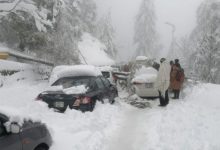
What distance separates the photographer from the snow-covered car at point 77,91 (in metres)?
11.1

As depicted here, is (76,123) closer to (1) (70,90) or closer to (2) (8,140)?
(1) (70,90)

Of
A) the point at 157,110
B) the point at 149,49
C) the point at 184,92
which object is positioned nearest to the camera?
the point at 157,110

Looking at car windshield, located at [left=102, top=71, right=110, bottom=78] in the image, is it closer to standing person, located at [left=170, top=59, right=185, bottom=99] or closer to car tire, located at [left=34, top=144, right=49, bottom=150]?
standing person, located at [left=170, top=59, right=185, bottom=99]

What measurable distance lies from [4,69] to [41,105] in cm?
822

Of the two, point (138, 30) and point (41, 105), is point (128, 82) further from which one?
point (138, 30)

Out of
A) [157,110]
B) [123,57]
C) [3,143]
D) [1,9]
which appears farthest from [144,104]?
[123,57]

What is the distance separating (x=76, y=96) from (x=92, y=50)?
136 feet

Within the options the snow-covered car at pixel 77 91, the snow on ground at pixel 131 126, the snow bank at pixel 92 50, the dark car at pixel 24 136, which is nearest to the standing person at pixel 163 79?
the snow on ground at pixel 131 126

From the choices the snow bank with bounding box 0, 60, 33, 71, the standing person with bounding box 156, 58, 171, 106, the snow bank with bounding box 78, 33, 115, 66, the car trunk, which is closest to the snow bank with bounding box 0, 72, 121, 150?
the car trunk

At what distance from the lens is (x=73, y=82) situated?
12.1 metres

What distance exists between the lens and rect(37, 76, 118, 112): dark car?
11078 millimetres

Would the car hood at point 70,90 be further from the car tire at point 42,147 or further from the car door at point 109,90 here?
the car tire at point 42,147

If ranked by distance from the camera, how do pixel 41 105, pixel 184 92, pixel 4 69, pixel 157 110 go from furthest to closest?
pixel 4 69
pixel 184 92
pixel 157 110
pixel 41 105

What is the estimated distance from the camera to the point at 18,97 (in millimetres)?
15133
